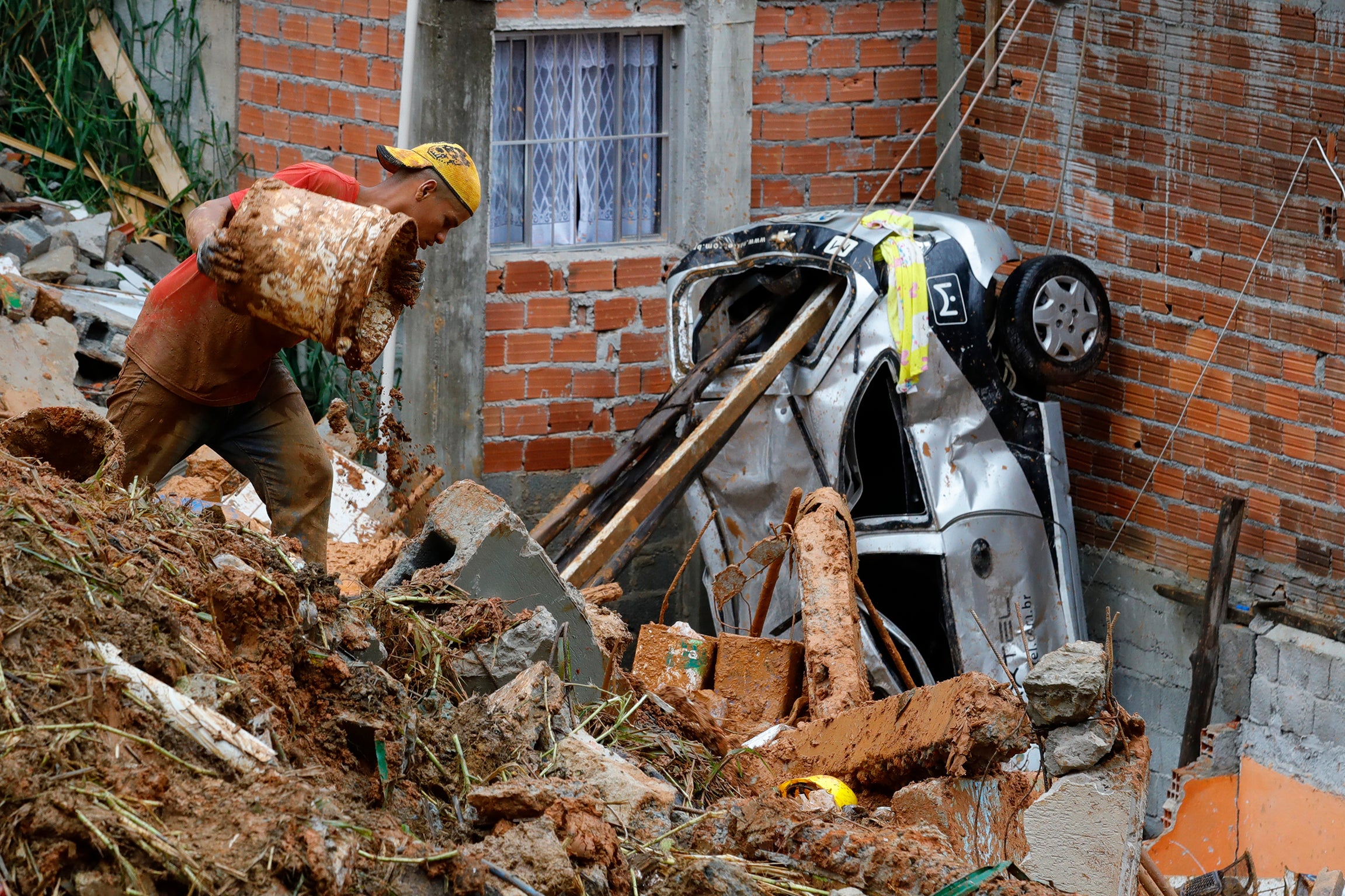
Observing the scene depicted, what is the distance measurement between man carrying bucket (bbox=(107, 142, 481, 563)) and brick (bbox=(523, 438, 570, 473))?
8.53 feet

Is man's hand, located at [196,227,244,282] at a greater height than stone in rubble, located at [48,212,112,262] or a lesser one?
lesser

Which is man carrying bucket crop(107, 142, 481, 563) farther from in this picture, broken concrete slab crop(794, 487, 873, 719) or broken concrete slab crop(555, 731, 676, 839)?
broken concrete slab crop(794, 487, 873, 719)

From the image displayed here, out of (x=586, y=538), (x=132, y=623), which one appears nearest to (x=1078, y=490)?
(x=586, y=538)

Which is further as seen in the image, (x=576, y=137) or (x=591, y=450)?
(x=591, y=450)

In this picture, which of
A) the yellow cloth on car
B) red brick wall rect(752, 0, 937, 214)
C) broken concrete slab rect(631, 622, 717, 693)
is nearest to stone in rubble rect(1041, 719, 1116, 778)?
broken concrete slab rect(631, 622, 717, 693)

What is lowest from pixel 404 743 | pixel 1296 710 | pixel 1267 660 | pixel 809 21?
pixel 1296 710

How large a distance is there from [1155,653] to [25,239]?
5181 mm

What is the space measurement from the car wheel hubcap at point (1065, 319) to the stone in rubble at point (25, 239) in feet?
13.8

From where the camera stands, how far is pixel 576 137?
22.0 ft

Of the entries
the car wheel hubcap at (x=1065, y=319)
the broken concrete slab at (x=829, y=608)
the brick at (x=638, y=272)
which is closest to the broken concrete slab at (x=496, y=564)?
the broken concrete slab at (x=829, y=608)

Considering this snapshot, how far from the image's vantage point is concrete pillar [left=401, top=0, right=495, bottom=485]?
6164 millimetres

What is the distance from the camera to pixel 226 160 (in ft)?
22.5

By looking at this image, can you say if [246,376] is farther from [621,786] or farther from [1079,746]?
[1079,746]

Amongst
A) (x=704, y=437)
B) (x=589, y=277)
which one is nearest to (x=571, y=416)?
(x=589, y=277)
